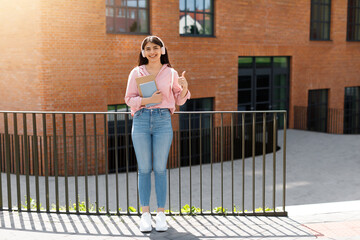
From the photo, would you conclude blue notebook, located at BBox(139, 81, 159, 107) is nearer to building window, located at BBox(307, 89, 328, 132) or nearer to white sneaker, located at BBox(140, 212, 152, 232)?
white sneaker, located at BBox(140, 212, 152, 232)

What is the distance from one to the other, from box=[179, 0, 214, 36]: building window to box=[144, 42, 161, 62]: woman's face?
8.98 m

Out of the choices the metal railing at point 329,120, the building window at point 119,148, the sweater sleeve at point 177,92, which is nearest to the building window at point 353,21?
the metal railing at point 329,120

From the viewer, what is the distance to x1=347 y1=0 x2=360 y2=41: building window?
64.2ft

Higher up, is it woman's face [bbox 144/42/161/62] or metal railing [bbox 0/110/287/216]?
woman's face [bbox 144/42/161/62]

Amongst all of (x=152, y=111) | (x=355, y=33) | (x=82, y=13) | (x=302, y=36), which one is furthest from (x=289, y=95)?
(x=152, y=111)

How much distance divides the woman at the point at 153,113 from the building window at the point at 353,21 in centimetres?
1692

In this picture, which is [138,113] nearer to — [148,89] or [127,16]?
[148,89]

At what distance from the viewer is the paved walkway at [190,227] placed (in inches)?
181

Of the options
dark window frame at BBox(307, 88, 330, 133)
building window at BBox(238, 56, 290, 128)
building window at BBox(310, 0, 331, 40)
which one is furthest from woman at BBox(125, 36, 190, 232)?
dark window frame at BBox(307, 88, 330, 133)

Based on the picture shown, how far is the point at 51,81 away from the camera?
37.7 feet

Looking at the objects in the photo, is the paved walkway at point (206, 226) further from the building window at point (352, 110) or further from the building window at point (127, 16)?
the building window at point (352, 110)

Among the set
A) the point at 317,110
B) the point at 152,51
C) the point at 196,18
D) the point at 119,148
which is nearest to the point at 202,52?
the point at 196,18

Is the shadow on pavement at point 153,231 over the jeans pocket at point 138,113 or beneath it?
beneath

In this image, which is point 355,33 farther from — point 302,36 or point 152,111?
point 152,111
